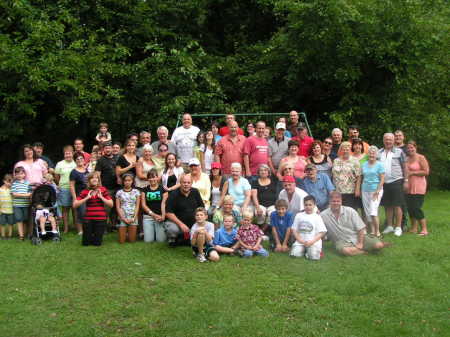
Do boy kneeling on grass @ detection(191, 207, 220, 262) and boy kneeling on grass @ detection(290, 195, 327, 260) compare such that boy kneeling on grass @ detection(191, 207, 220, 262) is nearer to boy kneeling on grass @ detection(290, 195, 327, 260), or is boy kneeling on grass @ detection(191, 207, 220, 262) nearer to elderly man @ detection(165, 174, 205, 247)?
elderly man @ detection(165, 174, 205, 247)

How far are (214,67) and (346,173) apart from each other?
8016mm

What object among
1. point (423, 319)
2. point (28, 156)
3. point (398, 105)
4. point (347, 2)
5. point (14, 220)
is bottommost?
point (423, 319)

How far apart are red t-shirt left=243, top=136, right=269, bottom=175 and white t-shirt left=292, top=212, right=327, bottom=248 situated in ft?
5.23

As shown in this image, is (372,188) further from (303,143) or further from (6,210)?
(6,210)

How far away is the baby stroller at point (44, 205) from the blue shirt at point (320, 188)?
13.4 feet

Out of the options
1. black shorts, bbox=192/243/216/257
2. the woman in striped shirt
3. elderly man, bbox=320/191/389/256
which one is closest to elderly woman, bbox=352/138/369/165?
elderly man, bbox=320/191/389/256

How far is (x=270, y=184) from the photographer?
8.34 m

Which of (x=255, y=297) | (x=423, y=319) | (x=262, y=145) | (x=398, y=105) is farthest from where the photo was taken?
(x=398, y=105)

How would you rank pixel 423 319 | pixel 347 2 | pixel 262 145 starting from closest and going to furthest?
pixel 423 319
pixel 262 145
pixel 347 2

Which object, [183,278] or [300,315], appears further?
[183,278]

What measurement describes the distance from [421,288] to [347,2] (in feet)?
31.2

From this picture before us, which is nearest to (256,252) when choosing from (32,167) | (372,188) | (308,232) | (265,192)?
(308,232)

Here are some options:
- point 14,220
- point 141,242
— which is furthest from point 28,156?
point 141,242

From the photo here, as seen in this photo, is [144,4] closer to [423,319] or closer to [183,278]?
[183,278]
